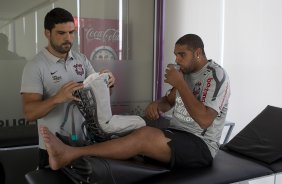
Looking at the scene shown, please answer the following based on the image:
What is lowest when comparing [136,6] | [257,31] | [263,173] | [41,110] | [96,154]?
[263,173]

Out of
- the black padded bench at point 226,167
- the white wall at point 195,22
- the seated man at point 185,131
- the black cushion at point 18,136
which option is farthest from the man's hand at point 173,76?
the black cushion at point 18,136

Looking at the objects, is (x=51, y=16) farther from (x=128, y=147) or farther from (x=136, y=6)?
(x=136, y=6)

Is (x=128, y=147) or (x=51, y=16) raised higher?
(x=51, y=16)

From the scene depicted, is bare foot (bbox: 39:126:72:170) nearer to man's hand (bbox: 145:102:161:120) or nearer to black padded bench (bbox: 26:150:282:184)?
black padded bench (bbox: 26:150:282:184)

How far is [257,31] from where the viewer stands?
2715mm

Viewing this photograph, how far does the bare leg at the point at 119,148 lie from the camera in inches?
66.2

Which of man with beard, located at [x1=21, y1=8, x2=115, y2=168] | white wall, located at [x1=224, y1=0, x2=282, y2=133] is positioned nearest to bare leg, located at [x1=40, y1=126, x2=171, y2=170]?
man with beard, located at [x1=21, y1=8, x2=115, y2=168]

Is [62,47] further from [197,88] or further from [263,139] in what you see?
[263,139]

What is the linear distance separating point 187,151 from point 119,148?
39cm

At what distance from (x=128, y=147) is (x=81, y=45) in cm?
178

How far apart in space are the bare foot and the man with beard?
0.74 ft

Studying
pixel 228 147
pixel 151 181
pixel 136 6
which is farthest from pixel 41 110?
pixel 136 6

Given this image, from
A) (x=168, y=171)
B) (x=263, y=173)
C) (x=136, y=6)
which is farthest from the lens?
(x=136, y=6)

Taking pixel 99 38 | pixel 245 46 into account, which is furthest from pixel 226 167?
pixel 99 38
